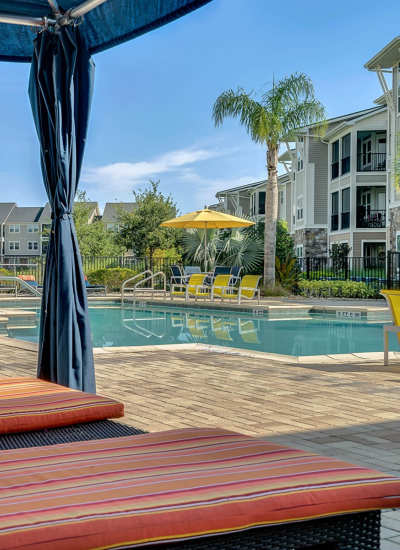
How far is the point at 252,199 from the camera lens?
4038 cm

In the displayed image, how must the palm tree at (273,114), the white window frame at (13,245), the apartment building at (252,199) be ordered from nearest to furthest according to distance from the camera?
the palm tree at (273,114)
the apartment building at (252,199)
the white window frame at (13,245)

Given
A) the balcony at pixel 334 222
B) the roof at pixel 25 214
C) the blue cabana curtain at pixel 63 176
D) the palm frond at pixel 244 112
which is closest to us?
the blue cabana curtain at pixel 63 176

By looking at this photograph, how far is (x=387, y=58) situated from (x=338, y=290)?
25.6ft

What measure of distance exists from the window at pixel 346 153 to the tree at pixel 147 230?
768 centimetres

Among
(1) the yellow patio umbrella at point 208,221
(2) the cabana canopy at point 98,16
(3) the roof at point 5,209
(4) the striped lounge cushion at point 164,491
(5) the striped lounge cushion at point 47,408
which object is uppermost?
(3) the roof at point 5,209

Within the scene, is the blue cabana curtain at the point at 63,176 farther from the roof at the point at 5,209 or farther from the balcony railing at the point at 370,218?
the roof at the point at 5,209

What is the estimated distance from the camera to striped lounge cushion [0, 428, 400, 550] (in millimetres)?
1604

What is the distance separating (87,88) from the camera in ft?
14.3

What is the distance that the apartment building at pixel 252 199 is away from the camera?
37.7 meters

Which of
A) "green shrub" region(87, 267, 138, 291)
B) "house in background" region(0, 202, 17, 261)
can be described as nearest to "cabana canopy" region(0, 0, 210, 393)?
"green shrub" region(87, 267, 138, 291)

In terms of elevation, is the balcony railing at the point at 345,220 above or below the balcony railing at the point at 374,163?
below

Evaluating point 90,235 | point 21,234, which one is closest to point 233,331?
point 90,235

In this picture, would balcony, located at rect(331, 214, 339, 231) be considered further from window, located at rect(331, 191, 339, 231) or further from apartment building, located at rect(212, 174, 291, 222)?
apartment building, located at rect(212, 174, 291, 222)

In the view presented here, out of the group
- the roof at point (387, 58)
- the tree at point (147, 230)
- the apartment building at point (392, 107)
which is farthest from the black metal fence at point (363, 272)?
the roof at point (387, 58)
